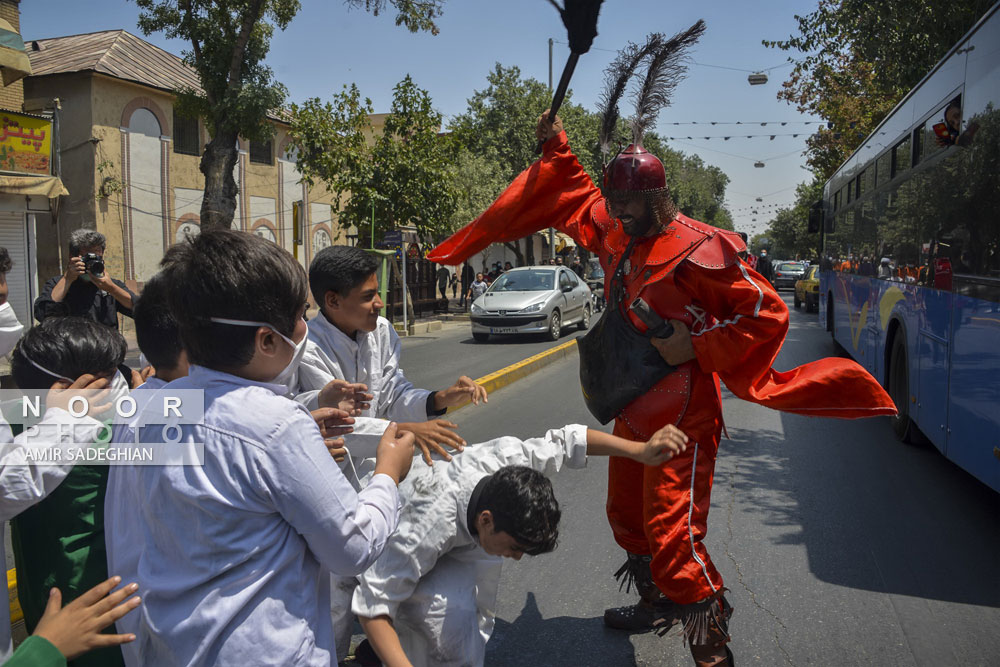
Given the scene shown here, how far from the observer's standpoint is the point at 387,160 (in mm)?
18000

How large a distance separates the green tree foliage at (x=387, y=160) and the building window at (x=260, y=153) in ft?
20.6

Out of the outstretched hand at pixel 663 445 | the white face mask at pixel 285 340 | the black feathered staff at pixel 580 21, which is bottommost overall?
the outstretched hand at pixel 663 445

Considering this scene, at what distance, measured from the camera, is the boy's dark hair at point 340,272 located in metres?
2.78

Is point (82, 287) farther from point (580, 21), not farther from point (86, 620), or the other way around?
point (86, 620)

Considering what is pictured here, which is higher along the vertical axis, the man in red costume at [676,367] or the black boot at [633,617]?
the man in red costume at [676,367]

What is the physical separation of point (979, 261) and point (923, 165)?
1.99m

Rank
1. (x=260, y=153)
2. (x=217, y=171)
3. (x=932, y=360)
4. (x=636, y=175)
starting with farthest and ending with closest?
(x=260, y=153) → (x=217, y=171) → (x=932, y=360) → (x=636, y=175)

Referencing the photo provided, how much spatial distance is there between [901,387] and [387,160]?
43.7 ft

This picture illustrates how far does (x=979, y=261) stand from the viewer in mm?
4836

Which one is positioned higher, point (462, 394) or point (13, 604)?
point (462, 394)

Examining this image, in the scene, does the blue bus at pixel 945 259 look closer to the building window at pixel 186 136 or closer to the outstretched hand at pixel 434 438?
the outstretched hand at pixel 434 438

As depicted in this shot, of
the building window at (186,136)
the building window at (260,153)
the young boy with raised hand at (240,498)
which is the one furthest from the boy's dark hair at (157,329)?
the building window at (260,153)

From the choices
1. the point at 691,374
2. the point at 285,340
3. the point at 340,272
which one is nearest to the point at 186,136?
the point at 340,272

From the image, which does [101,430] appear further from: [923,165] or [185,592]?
[923,165]
